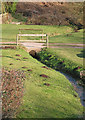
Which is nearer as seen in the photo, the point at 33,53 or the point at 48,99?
the point at 48,99

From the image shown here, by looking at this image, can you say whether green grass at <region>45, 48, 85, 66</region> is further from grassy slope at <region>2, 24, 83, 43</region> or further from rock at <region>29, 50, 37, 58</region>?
grassy slope at <region>2, 24, 83, 43</region>

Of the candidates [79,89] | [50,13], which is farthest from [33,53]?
[50,13]

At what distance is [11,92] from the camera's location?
1348 cm

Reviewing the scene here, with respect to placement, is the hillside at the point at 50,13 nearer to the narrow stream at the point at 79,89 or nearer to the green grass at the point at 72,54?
the green grass at the point at 72,54

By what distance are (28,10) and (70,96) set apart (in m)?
53.1

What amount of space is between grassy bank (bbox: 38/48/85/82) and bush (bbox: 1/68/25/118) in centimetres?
706

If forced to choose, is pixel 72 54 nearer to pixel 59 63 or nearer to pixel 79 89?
pixel 59 63

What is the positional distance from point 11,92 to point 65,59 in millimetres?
13539

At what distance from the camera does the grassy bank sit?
23159mm

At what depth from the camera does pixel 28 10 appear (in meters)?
65.1

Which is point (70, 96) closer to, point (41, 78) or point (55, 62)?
point (41, 78)

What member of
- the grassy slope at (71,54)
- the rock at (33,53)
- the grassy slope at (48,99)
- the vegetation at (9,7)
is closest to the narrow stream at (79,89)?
the grassy slope at (48,99)

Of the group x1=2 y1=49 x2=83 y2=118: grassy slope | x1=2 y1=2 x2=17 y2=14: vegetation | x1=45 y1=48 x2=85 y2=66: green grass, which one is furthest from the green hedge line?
x1=2 y1=2 x2=17 y2=14: vegetation

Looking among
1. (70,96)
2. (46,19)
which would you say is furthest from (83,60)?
(46,19)
